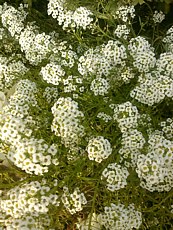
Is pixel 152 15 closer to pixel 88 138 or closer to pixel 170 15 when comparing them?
pixel 170 15

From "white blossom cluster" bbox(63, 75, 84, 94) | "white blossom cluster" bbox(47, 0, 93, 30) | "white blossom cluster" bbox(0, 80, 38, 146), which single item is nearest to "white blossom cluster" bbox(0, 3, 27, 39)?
"white blossom cluster" bbox(47, 0, 93, 30)

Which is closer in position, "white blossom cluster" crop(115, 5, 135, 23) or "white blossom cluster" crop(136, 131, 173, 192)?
"white blossom cluster" crop(136, 131, 173, 192)

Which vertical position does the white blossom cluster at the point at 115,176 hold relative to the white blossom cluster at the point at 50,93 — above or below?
below

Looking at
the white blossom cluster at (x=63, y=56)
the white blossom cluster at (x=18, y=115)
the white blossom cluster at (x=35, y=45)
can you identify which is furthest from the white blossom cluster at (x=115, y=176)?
the white blossom cluster at (x=35, y=45)

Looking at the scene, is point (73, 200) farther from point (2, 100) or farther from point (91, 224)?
point (2, 100)

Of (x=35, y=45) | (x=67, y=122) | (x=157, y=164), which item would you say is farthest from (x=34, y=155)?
(x=35, y=45)

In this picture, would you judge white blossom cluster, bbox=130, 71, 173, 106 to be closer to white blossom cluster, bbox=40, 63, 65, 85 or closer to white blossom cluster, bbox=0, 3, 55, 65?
white blossom cluster, bbox=40, 63, 65, 85

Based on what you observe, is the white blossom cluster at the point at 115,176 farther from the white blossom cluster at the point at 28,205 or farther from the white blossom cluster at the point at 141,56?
the white blossom cluster at the point at 141,56
